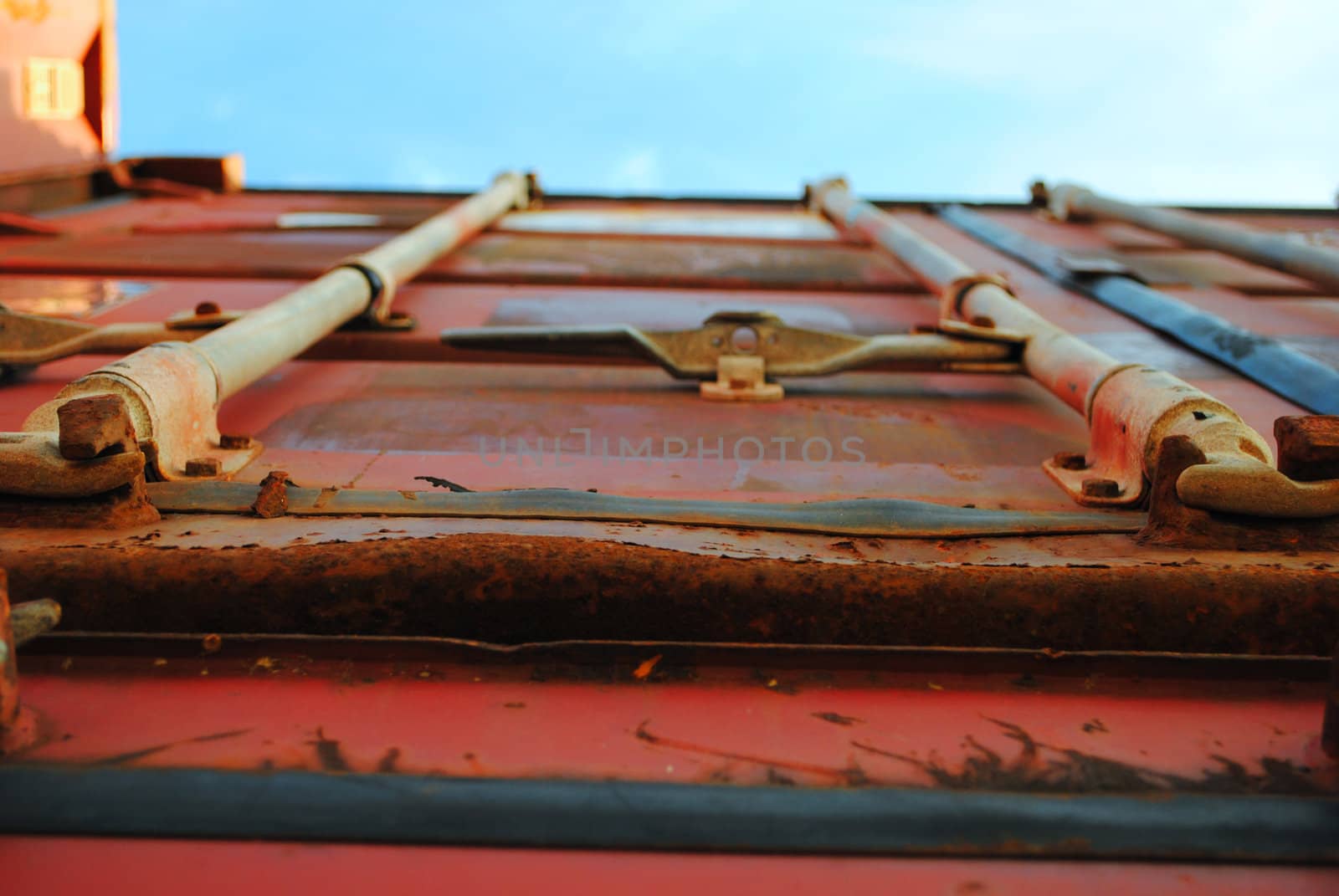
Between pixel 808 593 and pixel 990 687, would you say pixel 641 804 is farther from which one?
pixel 990 687

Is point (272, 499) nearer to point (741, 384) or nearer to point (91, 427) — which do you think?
point (91, 427)

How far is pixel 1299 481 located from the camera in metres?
1.40

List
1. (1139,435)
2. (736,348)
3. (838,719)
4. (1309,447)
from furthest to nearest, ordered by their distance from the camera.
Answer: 1. (736,348)
2. (1139,435)
3. (1309,447)
4. (838,719)

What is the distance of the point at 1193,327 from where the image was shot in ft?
9.18

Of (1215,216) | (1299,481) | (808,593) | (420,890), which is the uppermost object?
(1215,216)

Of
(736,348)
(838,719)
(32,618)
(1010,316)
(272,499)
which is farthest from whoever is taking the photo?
(1010,316)

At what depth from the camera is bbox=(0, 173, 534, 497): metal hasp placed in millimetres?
1399

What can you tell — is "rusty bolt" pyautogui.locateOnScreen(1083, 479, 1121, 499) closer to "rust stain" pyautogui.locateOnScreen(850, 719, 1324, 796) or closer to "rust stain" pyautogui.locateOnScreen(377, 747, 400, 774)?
"rust stain" pyautogui.locateOnScreen(850, 719, 1324, 796)

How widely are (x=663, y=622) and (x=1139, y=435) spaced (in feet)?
2.87

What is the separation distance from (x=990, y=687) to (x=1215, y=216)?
211 inches

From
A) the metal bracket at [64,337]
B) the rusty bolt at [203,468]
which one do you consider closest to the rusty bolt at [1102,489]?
the rusty bolt at [203,468]

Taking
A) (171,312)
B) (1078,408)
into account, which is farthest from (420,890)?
(171,312)

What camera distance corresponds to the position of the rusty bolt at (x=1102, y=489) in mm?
1697

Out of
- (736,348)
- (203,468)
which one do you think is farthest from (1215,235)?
(203,468)
